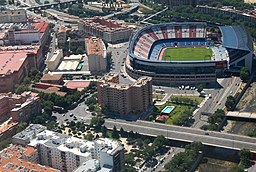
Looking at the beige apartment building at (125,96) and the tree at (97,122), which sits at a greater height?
the beige apartment building at (125,96)

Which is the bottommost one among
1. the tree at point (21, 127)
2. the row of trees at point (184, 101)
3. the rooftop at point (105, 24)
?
the row of trees at point (184, 101)

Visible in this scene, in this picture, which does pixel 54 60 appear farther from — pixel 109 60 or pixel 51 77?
pixel 109 60

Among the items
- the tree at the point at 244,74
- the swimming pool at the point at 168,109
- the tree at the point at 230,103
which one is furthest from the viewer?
the tree at the point at 244,74

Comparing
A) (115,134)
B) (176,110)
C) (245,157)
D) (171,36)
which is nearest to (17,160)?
(115,134)

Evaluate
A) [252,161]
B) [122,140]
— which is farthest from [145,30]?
[252,161]

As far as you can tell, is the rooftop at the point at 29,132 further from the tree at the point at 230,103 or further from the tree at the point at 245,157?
the tree at the point at 230,103

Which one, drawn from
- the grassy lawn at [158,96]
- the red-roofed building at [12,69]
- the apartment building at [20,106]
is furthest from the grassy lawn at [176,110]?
the red-roofed building at [12,69]

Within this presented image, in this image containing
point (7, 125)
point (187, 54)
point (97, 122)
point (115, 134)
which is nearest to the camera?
point (115, 134)

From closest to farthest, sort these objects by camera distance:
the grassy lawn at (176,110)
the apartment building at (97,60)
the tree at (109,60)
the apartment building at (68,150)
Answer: the apartment building at (68,150) → the grassy lawn at (176,110) → the apartment building at (97,60) → the tree at (109,60)
